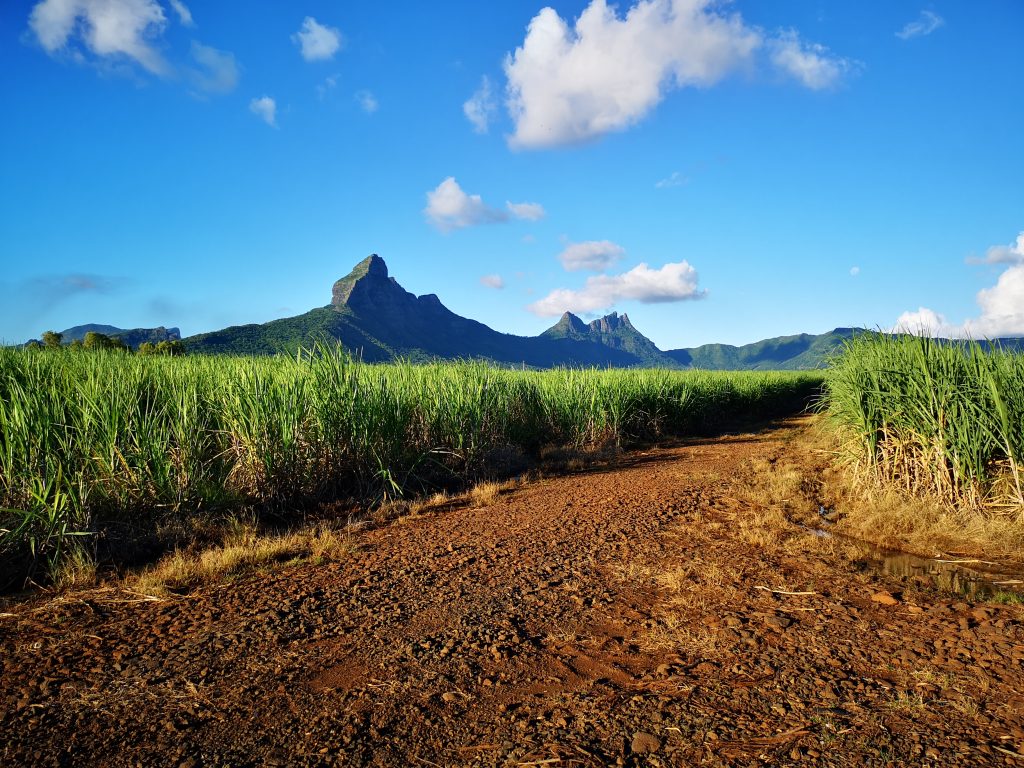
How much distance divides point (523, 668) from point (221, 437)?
418cm

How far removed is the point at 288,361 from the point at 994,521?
283 inches

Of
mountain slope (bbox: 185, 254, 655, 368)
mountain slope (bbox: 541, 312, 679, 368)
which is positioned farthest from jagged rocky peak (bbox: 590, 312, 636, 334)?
mountain slope (bbox: 185, 254, 655, 368)

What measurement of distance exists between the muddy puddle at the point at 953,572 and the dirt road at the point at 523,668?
29 centimetres

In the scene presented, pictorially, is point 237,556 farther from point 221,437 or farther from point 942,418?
point 942,418

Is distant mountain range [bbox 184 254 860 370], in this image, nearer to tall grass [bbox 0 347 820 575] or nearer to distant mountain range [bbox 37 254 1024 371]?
distant mountain range [bbox 37 254 1024 371]

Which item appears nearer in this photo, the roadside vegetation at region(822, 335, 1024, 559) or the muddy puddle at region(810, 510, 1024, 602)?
the muddy puddle at region(810, 510, 1024, 602)

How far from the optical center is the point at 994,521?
15.2ft

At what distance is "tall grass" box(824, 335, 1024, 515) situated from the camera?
5.01 m

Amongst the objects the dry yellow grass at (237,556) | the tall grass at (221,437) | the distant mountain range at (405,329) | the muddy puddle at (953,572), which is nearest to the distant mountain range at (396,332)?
the distant mountain range at (405,329)

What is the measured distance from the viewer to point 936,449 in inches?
211

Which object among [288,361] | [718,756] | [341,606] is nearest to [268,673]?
[341,606]

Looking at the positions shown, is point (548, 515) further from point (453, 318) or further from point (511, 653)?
point (453, 318)

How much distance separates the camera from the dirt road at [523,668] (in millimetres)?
2018

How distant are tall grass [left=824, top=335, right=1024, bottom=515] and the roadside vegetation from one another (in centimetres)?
1
